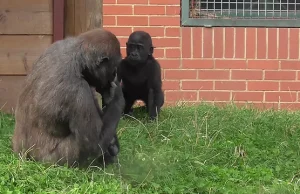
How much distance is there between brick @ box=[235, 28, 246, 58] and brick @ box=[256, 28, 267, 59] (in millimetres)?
196

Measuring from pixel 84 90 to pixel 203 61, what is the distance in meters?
3.99

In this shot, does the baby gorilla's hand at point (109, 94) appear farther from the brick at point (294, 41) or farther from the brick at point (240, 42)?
the brick at point (294, 41)

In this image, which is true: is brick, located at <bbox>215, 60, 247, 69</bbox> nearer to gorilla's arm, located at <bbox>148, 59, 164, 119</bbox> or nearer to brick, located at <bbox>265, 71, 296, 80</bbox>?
brick, located at <bbox>265, 71, 296, 80</bbox>

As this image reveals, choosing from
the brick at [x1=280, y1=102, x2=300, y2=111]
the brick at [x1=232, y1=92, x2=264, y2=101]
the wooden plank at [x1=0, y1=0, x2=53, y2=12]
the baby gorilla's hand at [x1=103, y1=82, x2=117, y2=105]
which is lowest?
the brick at [x1=280, y1=102, x2=300, y2=111]

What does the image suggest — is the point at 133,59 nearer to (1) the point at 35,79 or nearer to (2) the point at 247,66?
(2) the point at 247,66

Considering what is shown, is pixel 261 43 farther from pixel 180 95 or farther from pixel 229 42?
pixel 180 95

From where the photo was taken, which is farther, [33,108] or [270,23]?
[270,23]

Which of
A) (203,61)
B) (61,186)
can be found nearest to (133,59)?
(203,61)

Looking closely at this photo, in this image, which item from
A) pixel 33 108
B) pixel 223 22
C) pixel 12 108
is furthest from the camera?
pixel 223 22

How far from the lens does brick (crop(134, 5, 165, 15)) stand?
8.91m

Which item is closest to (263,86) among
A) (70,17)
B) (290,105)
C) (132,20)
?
(290,105)

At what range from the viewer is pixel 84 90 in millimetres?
5137

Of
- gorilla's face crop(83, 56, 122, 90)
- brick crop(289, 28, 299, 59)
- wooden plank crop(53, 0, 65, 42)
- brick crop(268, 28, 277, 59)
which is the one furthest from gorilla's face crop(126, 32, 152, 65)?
gorilla's face crop(83, 56, 122, 90)

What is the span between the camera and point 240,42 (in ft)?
29.3
